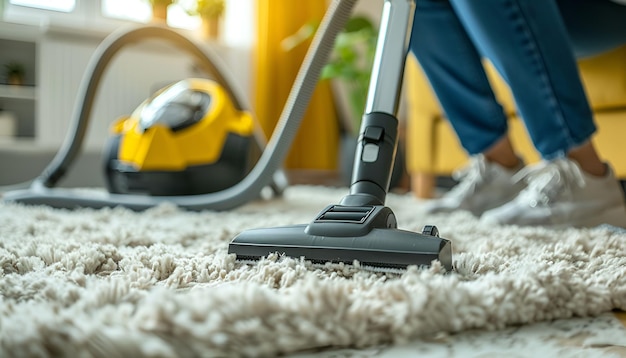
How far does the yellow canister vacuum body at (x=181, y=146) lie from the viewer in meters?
1.41

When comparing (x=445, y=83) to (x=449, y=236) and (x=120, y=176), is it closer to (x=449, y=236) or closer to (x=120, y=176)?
(x=449, y=236)

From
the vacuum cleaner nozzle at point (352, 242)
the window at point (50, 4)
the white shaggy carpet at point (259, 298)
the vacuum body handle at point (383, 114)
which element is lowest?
the white shaggy carpet at point (259, 298)

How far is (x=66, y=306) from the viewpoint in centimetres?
42

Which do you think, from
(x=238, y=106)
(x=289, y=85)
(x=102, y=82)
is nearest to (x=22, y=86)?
(x=102, y=82)

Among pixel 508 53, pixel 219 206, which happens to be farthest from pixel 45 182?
pixel 508 53

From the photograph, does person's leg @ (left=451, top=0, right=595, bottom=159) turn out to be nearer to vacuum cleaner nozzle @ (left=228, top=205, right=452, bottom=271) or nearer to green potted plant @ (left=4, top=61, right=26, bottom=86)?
vacuum cleaner nozzle @ (left=228, top=205, right=452, bottom=271)

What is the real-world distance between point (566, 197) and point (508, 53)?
257 mm

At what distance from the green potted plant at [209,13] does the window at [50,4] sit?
1.77 feet

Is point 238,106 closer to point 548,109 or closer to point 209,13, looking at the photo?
point 548,109

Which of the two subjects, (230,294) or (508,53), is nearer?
(230,294)

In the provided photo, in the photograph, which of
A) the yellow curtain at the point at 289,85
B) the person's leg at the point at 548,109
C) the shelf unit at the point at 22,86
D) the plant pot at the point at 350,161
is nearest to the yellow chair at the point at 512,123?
the person's leg at the point at 548,109

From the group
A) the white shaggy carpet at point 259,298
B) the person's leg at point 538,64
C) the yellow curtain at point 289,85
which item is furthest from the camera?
the yellow curtain at point 289,85

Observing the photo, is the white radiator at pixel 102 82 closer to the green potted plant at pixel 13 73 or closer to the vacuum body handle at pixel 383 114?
the green potted plant at pixel 13 73

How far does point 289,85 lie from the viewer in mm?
2973
